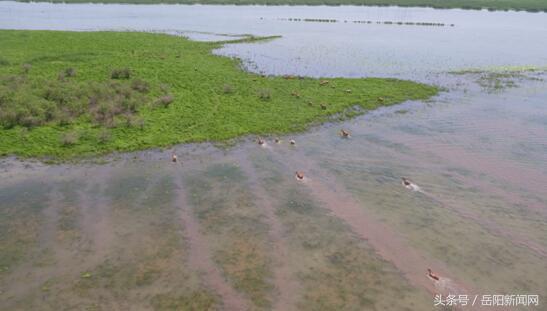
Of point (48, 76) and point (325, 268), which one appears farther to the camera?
point (48, 76)

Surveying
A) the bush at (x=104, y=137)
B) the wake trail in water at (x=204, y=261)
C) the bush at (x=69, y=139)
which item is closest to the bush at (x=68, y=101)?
the bush at (x=104, y=137)

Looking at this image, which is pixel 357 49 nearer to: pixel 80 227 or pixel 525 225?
pixel 525 225

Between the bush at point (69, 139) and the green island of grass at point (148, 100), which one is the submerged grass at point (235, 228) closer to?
the green island of grass at point (148, 100)

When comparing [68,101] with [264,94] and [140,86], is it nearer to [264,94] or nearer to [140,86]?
[140,86]

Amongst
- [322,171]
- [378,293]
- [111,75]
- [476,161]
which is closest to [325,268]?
[378,293]

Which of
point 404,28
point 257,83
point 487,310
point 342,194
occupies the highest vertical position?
point 404,28

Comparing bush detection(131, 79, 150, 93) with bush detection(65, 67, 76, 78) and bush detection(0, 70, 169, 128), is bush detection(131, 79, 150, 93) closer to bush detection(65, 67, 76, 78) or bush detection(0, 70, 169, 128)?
bush detection(0, 70, 169, 128)

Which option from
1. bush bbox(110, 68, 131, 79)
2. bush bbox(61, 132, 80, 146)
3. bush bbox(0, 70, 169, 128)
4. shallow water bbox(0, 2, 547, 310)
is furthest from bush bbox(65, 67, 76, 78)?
shallow water bbox(0, 2, 547, 310)
